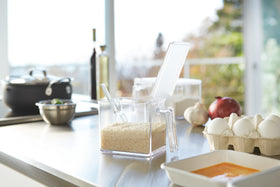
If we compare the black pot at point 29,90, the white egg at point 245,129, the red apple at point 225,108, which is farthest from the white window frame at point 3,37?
the white egg at point 245,129

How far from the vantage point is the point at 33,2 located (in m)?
2.88

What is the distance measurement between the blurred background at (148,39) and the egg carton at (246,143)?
1122mm

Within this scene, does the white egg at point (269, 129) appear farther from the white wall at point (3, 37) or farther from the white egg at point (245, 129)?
the white wall at point (3, 37)

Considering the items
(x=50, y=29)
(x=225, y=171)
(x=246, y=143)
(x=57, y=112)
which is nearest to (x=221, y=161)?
(x=225, y=171)

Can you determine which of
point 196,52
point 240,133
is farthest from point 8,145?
point 196,52

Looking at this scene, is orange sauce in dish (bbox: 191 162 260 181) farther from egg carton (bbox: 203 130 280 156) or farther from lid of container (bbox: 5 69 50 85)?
lid of container (bbox: 5 69 50 85)

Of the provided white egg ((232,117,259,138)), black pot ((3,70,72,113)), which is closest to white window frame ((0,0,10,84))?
black pot ((3,70,72,113))

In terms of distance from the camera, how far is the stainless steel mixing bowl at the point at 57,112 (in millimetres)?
1416

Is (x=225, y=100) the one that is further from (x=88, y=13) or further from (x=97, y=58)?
(x=88, y=13)

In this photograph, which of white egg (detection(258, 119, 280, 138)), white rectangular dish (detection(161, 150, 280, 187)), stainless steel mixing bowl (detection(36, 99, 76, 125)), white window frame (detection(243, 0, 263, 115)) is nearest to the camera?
white rectangular dish (detection(161, 150, 280, 187))

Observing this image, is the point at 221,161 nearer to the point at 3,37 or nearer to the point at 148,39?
the point at 3,37

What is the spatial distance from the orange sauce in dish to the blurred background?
51.5 inches

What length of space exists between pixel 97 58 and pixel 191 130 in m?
0.86

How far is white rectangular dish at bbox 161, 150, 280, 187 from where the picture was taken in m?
0.58
